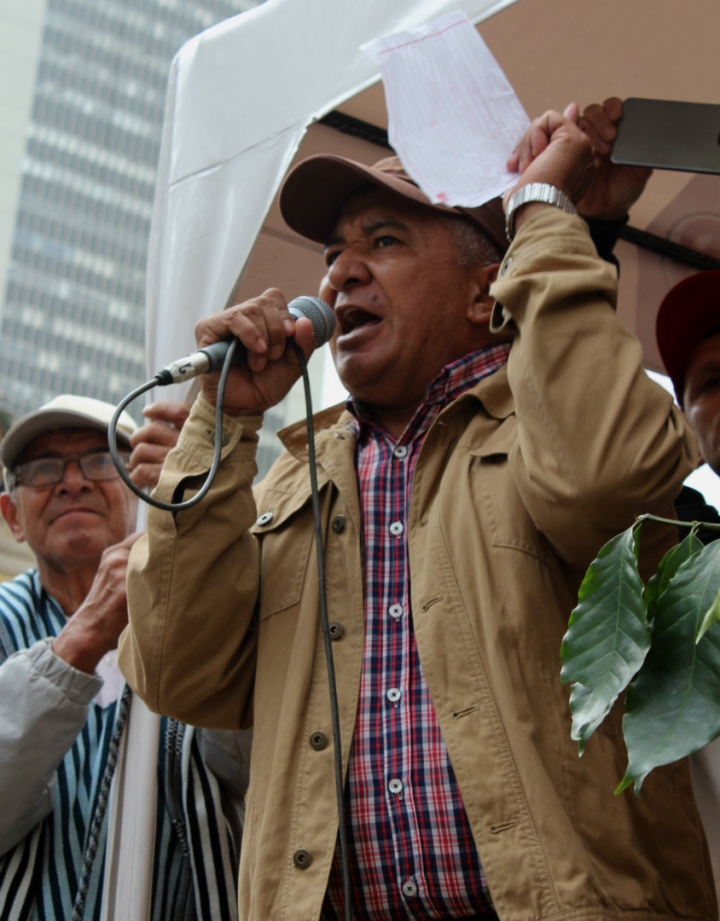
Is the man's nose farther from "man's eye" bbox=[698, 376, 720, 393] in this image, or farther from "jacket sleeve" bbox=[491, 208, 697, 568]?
"man's eye" bbox=[698, 376, 720, 393]

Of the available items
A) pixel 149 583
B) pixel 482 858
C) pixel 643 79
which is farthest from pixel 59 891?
pixel 643 79

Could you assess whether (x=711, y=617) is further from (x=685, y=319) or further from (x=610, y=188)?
(x=685, y=319)

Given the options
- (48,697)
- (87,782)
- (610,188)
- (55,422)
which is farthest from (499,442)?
(55,422)

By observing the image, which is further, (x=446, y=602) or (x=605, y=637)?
(x=446, y=602)

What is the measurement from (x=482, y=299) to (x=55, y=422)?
4.42ft

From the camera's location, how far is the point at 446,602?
1937 millimetres

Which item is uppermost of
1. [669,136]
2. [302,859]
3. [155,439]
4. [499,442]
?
[669,136]

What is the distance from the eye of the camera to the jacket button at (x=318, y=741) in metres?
1.93

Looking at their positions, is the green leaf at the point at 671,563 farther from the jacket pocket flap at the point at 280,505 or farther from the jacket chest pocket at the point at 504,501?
the jacket pocket flap at the point at 280,505

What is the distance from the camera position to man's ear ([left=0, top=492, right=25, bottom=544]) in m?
3.52

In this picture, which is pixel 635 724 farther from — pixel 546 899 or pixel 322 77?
pixel 322 77

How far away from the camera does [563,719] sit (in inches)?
71.7

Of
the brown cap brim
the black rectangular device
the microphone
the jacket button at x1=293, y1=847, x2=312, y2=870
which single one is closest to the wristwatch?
the black rectangular device

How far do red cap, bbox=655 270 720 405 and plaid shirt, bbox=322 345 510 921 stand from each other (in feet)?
4.38
